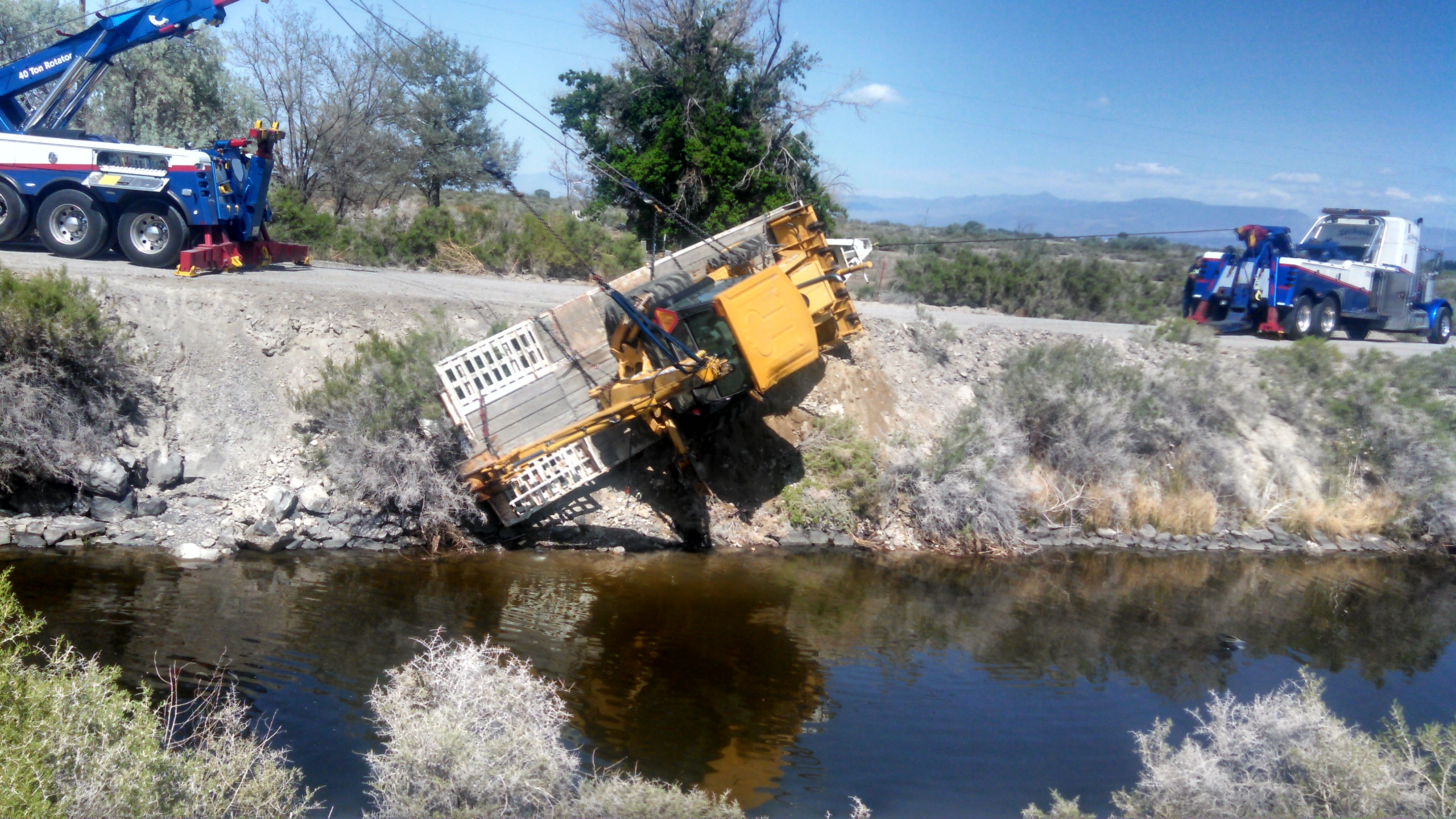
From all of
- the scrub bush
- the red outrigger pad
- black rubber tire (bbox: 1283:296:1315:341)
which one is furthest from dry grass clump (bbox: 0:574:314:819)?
black rubber tire (bbox: 1283:296:1315:341)

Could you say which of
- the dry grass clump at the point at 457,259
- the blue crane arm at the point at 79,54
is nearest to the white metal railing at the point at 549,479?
the dry grass clump at the point at 457,259

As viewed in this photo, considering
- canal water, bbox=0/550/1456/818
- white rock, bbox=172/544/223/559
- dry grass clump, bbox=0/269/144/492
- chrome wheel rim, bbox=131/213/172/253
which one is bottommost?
canal water, bbox=0/550/1456/818

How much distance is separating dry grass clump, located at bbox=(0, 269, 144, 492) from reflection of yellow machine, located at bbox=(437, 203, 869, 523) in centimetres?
455

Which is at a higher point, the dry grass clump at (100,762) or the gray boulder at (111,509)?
the dry grass clump at (100,762)

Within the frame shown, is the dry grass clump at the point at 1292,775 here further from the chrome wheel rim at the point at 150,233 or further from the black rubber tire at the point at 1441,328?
the black rubber tire at the point at 1441,328

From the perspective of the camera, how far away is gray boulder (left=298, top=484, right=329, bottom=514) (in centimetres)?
1171

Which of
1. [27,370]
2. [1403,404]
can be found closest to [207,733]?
[27,370]

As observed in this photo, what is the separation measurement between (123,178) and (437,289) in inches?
195

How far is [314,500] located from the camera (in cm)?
1174

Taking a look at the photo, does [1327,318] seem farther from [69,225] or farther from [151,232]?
[69,225]

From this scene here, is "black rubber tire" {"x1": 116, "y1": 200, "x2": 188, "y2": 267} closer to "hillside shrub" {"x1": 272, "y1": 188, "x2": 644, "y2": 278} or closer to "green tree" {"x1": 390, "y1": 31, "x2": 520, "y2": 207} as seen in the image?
"hillside shrub" {"x1": 272, "y1": 188, "x2": 644, "y2": 278}

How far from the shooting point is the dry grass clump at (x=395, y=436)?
457 inches

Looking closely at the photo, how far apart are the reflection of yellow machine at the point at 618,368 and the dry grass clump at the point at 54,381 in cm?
455

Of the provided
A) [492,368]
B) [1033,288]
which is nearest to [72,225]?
[492,368]
